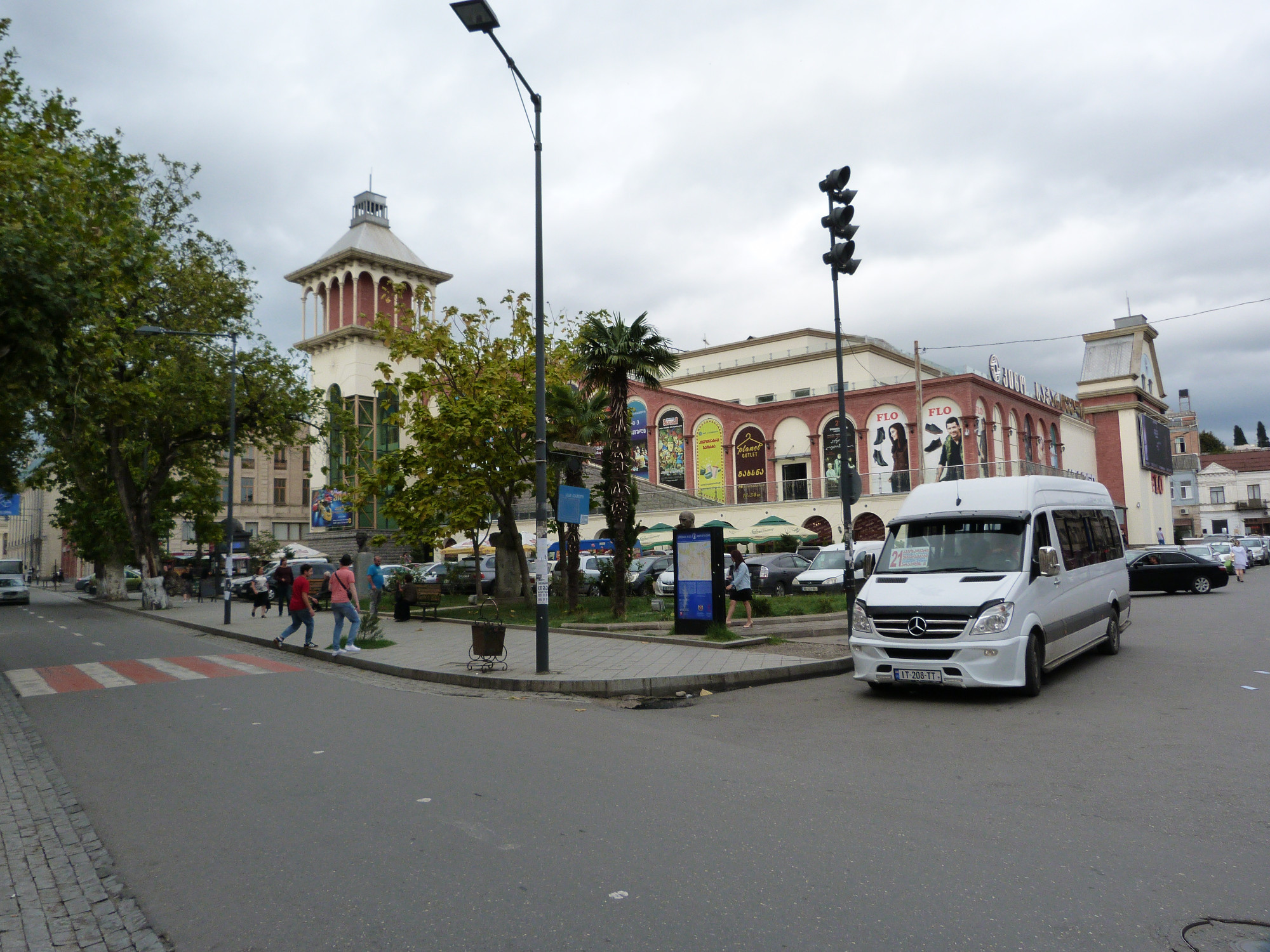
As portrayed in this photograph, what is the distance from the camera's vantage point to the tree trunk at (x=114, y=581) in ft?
128

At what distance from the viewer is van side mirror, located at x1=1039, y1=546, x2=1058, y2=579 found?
9.67 m

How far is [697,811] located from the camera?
216 inches

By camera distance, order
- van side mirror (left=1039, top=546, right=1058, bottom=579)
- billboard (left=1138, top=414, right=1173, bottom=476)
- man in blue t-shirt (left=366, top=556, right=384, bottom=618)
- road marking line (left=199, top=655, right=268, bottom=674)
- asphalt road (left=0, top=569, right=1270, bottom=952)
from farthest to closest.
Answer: billboard (left=1138, top=414, right=1173, bottom=476)
man in blue t-shirt (left=366, top=556, right=384, bottom=618)
road marking line (left=199, top=655, right=268, bottom=674)
van side mirror (left=1039, top=546, right=1058, bottom=579)
asphalt road (left=0, top=569, right=1270, bottom=952)

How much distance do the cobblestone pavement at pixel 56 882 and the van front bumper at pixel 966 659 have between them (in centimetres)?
729

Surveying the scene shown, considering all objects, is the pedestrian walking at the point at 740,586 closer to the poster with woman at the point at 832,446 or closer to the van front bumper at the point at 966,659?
the van front bumper at the point at 966,659

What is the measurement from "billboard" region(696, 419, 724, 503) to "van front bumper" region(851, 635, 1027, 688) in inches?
1674

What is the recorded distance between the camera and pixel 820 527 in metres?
44.4

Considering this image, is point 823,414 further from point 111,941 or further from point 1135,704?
point 111,941

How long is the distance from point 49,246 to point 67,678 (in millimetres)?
6421

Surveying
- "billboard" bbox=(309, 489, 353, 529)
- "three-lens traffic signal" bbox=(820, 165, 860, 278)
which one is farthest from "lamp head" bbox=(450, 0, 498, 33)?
"billboard" bbox=(309, 489, 353, 529)

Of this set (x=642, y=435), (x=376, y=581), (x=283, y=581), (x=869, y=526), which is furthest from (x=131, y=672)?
(x=642, y=435)

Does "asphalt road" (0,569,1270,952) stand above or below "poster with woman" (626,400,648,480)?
below

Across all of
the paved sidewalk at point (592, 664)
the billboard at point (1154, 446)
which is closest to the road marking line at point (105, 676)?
the paved sidewalk at point (592, 664)

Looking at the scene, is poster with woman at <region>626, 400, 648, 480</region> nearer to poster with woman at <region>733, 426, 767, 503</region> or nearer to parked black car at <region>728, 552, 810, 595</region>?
poster with woman at <region>733, 426, 767, 503</region>
